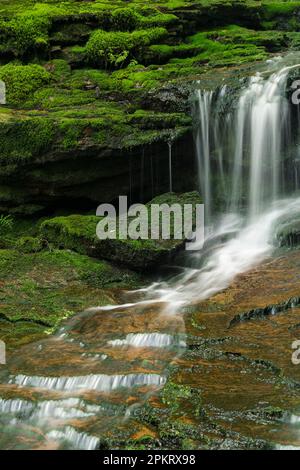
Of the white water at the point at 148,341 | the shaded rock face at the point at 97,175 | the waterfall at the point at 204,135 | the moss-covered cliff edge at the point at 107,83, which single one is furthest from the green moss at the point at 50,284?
the waterfall at the point at 204,135

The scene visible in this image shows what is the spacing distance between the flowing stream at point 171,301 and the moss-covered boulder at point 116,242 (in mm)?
597

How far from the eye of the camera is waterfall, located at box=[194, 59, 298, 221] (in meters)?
14.3

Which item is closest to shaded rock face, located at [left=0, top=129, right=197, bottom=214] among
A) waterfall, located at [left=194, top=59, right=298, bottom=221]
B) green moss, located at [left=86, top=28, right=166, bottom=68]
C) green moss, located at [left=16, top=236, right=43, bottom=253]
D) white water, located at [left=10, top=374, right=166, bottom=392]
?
waterfall, located at [left=194, top=59, right=298, bottom=221]

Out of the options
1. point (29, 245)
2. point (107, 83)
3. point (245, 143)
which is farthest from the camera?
point (107, 83)

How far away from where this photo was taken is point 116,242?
39.6 ft

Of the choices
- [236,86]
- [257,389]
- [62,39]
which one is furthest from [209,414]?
[62,39]

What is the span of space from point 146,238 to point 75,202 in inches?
148

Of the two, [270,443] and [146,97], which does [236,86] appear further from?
[270,443]

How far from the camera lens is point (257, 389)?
6848 millimetres

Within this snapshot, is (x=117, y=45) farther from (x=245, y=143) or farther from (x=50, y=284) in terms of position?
(x=50, y=284)

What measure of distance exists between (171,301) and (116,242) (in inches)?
84.8

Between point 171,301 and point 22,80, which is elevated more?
point 22,80

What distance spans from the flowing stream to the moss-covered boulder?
0.60 metres

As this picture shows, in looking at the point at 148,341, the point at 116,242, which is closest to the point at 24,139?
the point at 116,242
